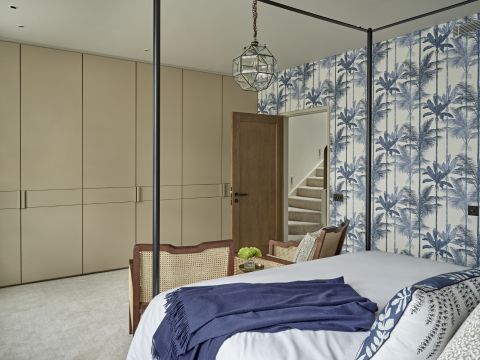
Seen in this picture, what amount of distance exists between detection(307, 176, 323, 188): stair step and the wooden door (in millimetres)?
2019

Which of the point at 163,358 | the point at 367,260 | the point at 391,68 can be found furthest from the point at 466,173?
the point at 163,358

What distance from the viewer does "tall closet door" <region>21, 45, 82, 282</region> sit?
14.9ft

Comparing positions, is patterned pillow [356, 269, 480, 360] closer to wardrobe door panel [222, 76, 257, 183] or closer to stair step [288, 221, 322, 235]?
wardrobe door panel [222, 76, 257, 183]

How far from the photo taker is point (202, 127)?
19.0 feet

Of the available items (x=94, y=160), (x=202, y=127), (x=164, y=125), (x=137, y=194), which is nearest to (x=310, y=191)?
(x=202, y=127)

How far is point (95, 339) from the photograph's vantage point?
120 inches

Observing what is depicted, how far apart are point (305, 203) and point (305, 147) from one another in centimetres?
129

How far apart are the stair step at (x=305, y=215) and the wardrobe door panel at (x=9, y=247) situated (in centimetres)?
436

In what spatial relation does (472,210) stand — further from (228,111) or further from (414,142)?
(228,111)

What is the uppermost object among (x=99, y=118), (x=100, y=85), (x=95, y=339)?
(x=100, y=85)

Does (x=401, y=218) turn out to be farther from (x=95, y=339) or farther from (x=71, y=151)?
(x=71, y=151)

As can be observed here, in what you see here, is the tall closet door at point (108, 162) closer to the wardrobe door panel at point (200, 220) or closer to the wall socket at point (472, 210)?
the wardrobe door panel at point (200, 220)

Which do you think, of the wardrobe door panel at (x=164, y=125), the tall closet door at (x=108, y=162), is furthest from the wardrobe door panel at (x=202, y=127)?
the tall closet door at (x=108, y=162)

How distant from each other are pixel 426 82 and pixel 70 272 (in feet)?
14.3
